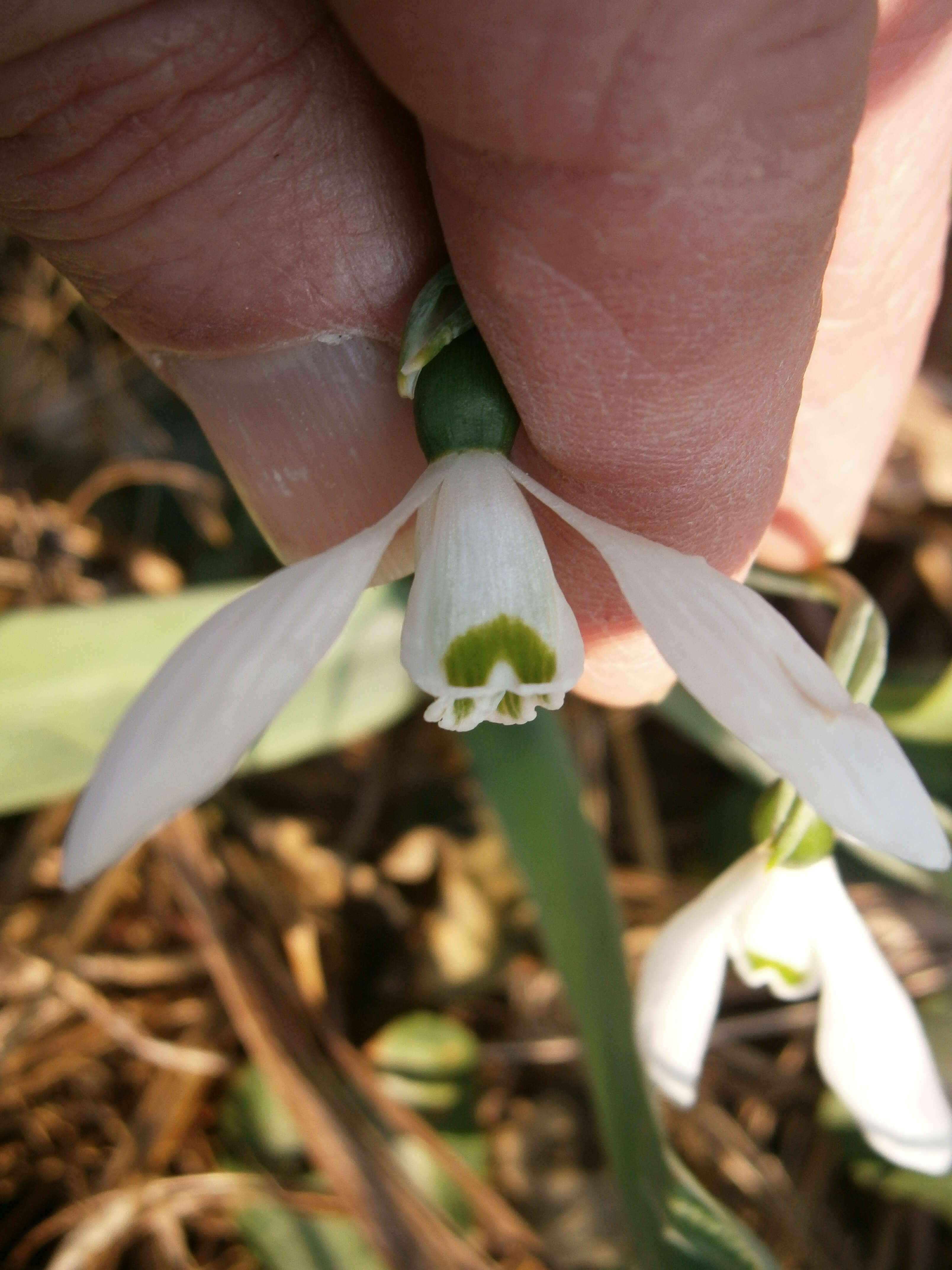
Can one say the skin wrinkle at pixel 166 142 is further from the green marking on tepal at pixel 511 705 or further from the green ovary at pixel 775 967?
the green ovary at pixel 775 967

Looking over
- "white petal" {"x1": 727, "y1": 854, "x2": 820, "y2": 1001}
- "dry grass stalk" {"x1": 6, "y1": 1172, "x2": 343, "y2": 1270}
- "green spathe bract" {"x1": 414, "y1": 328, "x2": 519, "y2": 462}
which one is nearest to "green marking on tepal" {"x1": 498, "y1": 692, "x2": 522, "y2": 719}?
"green spathe bract" {"x1": 414, "y1": 328, "x2": 519, "y2": 462}

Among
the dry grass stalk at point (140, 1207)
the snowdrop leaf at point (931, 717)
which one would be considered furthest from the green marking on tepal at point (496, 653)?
the dry grass stalk at point (140, 1207)

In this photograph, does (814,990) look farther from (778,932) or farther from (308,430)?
(308,430)

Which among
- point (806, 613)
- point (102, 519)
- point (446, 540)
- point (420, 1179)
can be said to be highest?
point (446, 540)

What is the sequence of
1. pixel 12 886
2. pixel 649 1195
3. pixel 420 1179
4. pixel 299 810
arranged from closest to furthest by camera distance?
pixel 649 1195 → pixel 420 1179 → pixel 12 886 → pixel 299 810

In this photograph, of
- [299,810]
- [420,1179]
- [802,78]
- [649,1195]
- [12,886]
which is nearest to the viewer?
[802,78]

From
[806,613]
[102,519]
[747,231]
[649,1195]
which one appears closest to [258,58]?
[747,231]

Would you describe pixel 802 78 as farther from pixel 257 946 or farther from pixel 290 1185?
pixel 290 1185

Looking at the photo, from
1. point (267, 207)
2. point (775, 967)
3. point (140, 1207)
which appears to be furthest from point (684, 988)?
point (140, 1207)
